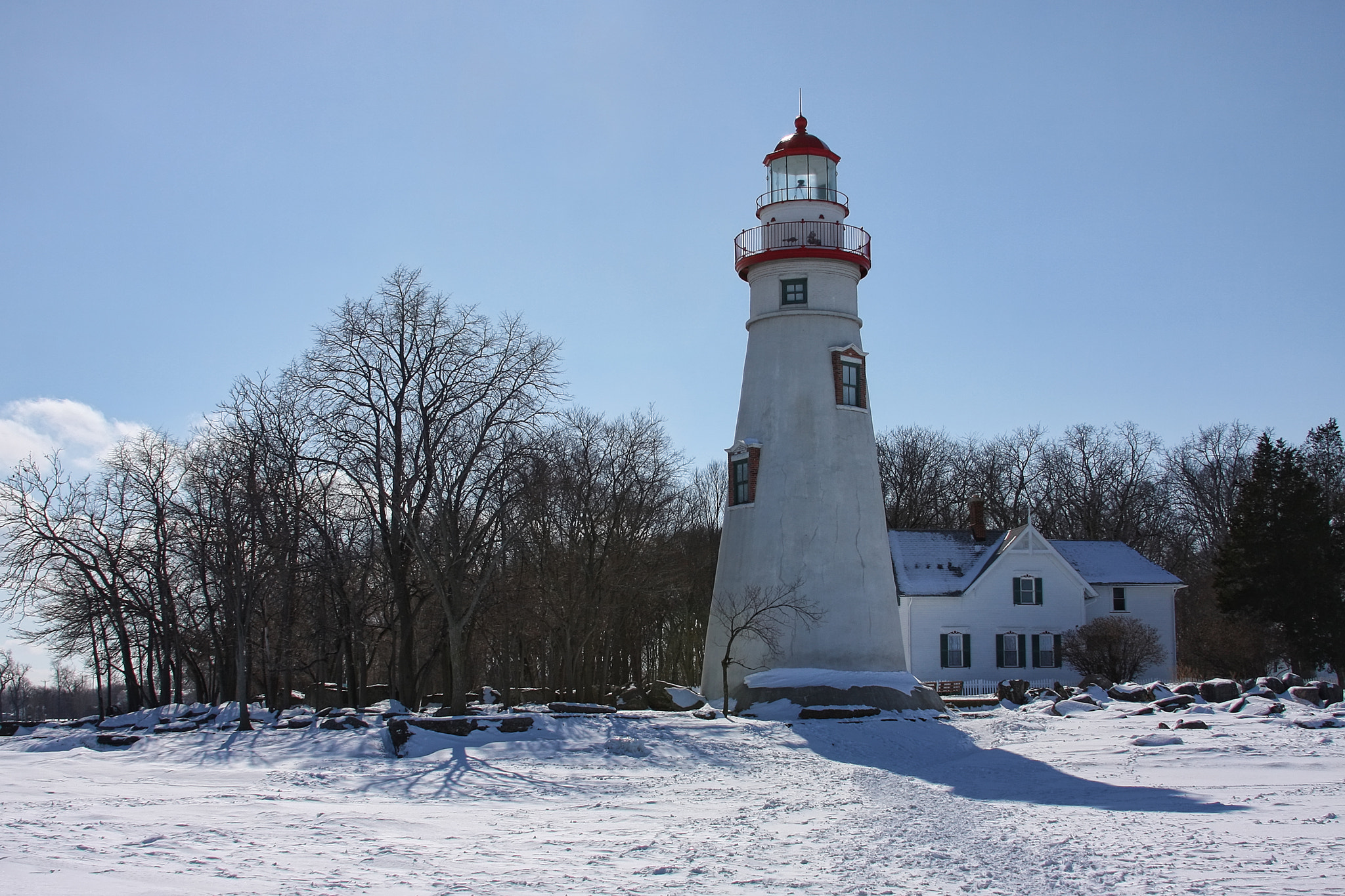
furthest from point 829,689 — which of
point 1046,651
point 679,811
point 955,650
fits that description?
point 1046,651

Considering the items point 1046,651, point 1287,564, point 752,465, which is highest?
point 752,465

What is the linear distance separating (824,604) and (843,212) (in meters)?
9.23

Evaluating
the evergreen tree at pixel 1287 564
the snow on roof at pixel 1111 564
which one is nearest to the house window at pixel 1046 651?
the snow on roof at pixel 1111 564

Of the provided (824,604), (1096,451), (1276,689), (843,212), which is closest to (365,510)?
(824,604)

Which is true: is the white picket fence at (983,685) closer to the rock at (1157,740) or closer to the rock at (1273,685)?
the rock at (1273,685)

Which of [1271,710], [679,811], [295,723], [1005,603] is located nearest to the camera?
[679,811]

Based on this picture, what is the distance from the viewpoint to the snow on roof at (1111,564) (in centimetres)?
4159

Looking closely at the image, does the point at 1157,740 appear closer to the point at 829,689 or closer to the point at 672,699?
the point at 829,689

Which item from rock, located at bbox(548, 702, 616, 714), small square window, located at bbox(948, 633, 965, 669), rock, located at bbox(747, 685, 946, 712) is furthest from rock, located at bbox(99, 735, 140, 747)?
small square window, located at bbox(948, 633, 965, 669)

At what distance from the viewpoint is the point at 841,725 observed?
22922mm

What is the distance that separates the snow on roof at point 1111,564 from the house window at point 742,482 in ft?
58.1

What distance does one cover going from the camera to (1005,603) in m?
39.7

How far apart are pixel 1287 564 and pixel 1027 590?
28.5 ft

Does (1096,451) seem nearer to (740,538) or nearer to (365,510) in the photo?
(740,538)
